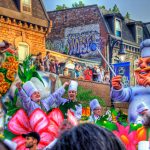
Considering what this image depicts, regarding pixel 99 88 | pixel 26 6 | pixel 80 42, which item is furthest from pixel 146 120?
pixel 80 42

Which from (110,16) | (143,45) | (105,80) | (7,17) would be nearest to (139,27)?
(110,16)

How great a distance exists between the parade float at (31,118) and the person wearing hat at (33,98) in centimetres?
Answer: 9

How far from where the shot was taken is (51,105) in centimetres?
739

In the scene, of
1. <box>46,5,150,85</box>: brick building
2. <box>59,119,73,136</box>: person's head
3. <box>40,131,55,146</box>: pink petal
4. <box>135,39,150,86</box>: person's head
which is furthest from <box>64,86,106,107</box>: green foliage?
<box>59,119,73,136</box>: person's head

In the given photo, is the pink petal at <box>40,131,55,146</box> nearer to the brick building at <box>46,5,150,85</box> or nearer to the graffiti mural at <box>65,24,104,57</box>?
the brick building at <box>46,5,150,85</box>

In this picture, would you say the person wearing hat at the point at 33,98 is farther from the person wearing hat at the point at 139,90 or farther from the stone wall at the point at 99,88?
the stone wall at the point at 99,88

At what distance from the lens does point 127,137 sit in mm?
5633

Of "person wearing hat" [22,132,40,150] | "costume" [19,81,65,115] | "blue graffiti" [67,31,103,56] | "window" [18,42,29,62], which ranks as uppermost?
"blue graffiti" [67,31,103,56]

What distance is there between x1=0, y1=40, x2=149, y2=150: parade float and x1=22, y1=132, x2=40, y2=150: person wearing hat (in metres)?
0.05

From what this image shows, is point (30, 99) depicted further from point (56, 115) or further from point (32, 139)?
point (32, 139)

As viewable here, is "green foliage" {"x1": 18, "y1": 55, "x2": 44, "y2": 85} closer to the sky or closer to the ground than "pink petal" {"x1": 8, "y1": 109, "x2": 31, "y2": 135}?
closer to the sky

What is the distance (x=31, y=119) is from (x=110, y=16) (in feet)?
104

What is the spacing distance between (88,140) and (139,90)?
5714mm

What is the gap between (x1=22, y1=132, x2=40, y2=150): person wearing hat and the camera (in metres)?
5.88
